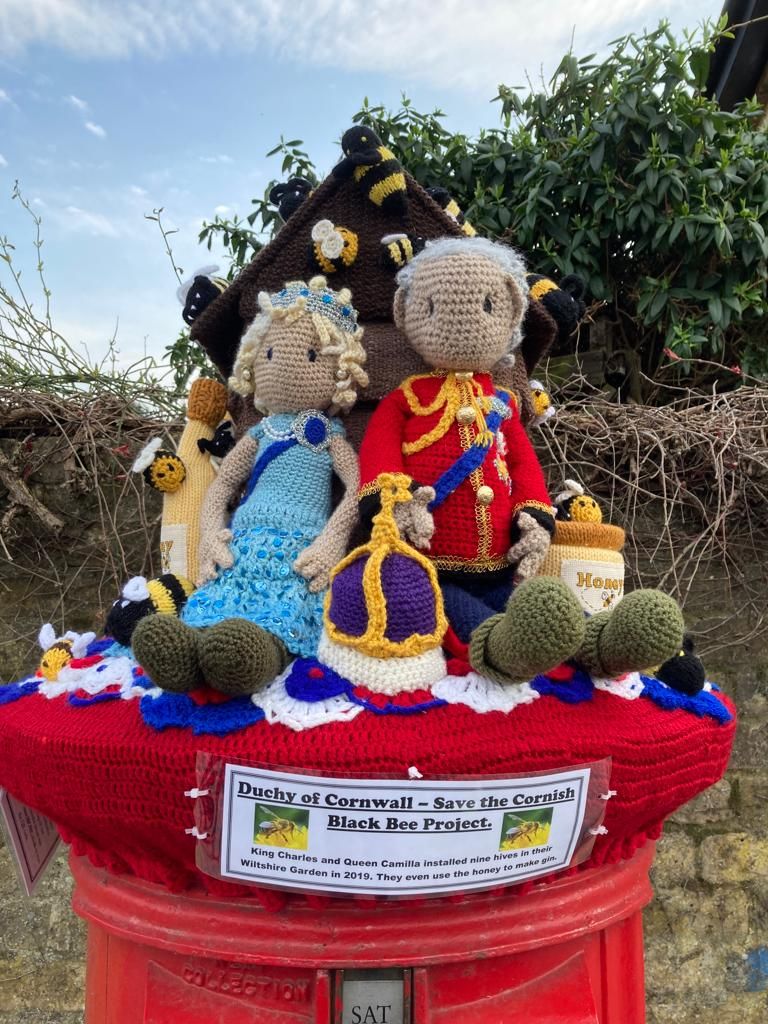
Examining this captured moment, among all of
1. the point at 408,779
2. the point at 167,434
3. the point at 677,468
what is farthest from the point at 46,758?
the point at 677,468

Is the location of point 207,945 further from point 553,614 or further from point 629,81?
point 629,81

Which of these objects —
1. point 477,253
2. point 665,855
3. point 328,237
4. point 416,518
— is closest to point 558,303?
point 477,253

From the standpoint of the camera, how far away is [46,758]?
69 cm

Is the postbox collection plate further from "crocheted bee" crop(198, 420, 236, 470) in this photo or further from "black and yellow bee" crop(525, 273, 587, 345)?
"black and yellow bee" crop(525, 273, 587, 345)

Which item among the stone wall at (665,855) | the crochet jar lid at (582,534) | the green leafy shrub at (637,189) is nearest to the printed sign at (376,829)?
the crochet jar lid at (582,534)

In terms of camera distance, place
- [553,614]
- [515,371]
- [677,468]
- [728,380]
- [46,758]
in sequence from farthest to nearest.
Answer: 1. [728,380]
2. [677,468]
3. [515,371]
4. [46,758]
5. [553,614]

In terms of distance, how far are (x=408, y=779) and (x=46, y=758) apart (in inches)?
13.8

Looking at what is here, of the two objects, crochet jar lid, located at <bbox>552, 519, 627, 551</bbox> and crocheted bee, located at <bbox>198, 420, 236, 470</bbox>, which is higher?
crocheted bee, located at <bbox>198, 420, 236, 470</bbox>

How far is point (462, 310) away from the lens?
847 mm

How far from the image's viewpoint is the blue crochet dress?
0.77m

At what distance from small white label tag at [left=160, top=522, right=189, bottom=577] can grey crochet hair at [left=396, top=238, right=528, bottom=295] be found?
0.44 m

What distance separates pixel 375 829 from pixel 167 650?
0.77 feet

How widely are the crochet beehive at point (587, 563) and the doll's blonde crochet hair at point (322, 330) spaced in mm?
331

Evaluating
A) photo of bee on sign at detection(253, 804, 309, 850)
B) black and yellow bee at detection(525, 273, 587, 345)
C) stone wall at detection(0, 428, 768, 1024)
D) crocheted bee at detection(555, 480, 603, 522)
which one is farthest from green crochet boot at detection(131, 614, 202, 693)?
stone wall at detection(0, 428, 768, 1024)
